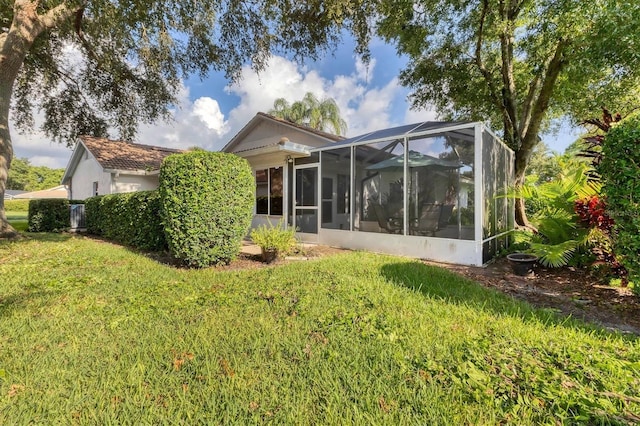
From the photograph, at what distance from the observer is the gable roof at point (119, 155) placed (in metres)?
14.4

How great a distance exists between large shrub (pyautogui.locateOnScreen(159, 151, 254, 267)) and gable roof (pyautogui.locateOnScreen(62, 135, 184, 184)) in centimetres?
907

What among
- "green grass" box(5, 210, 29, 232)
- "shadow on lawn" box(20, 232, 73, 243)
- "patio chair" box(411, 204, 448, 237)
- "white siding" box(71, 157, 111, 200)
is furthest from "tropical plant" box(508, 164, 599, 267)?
"green grass" box(5, 210, 29, 232)

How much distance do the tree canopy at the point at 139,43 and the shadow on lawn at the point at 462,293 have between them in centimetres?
649

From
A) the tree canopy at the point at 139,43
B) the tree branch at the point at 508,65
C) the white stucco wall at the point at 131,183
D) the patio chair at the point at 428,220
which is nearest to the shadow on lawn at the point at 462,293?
the patio chair at the point at 428,220

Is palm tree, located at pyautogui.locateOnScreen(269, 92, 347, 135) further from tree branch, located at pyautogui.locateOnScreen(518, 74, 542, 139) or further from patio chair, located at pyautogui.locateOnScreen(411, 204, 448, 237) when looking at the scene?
patio chair, located at pyautogui.locateOnScreen(411, 204, 448, 237)

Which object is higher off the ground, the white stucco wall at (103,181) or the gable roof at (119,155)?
the gable roof at (119,155)

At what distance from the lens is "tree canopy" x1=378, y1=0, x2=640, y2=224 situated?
7.06 m

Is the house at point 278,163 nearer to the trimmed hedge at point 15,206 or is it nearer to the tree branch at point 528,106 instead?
the tree branch at point 528,106

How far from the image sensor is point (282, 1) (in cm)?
854

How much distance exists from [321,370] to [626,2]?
984 centimetres

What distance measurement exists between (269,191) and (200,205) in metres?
5.57

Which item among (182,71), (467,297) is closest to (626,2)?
(467,297)

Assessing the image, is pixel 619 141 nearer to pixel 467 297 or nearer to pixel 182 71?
pixel 467 297

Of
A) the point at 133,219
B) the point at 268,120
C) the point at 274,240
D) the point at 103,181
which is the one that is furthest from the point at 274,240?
the point at 103,181
